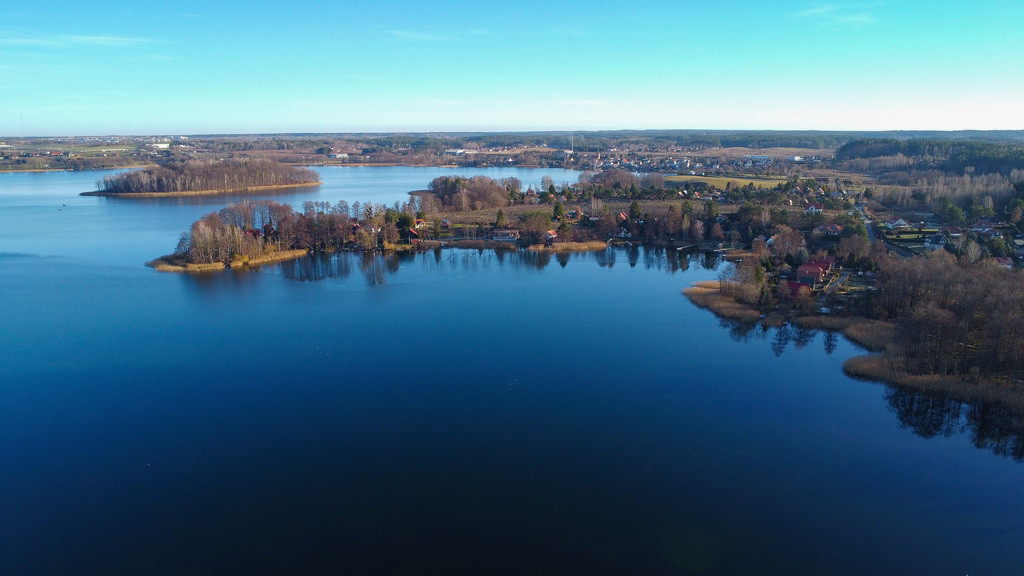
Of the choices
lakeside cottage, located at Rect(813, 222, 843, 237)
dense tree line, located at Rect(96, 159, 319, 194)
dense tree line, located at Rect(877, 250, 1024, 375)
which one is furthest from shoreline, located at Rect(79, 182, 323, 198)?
dense tree line, located at Rect(877, 250, 1024, 375)

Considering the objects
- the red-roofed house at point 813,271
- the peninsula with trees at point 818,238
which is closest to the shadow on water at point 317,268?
the peninsula with trees at point 818,238

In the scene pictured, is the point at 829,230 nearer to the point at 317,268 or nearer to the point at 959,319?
the point at 959,319

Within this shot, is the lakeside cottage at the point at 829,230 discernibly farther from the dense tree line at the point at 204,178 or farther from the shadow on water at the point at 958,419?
the dense tree line at the point at 204,178

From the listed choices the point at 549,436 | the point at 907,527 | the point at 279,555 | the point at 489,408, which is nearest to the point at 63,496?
the point at 279,555

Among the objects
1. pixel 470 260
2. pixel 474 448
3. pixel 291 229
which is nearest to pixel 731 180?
pixel 470 260

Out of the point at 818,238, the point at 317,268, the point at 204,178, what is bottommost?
the point at 317,268
